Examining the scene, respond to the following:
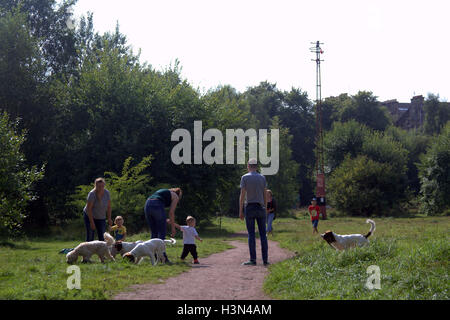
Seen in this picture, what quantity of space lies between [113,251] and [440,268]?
686 centimetres

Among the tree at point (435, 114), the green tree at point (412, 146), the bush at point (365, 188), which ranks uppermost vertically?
the tree at point (435, 114)

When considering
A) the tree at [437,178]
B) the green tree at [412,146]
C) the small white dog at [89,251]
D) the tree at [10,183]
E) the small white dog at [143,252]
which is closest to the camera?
the small white dog at [89,251]

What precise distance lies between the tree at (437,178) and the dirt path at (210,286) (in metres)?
45.7

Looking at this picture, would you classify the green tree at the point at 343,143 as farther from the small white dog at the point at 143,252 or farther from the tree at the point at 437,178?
the small white dog at the point at 143,252

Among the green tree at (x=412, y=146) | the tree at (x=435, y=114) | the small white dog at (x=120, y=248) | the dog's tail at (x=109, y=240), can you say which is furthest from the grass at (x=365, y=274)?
the tree at (x=435, y=114)

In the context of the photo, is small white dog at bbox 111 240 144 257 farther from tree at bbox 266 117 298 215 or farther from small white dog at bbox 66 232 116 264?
tree at bbox 266 117 298 215

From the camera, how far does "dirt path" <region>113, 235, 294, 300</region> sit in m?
7.02

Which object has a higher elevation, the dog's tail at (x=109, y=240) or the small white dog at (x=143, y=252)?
the dog's tail at (x=109, y=240)

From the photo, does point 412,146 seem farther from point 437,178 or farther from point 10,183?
point 10,183

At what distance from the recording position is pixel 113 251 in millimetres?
11242

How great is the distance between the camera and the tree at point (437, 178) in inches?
2020

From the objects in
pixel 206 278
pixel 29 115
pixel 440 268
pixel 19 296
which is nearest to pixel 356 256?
pixel 440 268

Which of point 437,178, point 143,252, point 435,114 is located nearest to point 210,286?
point 143,252
